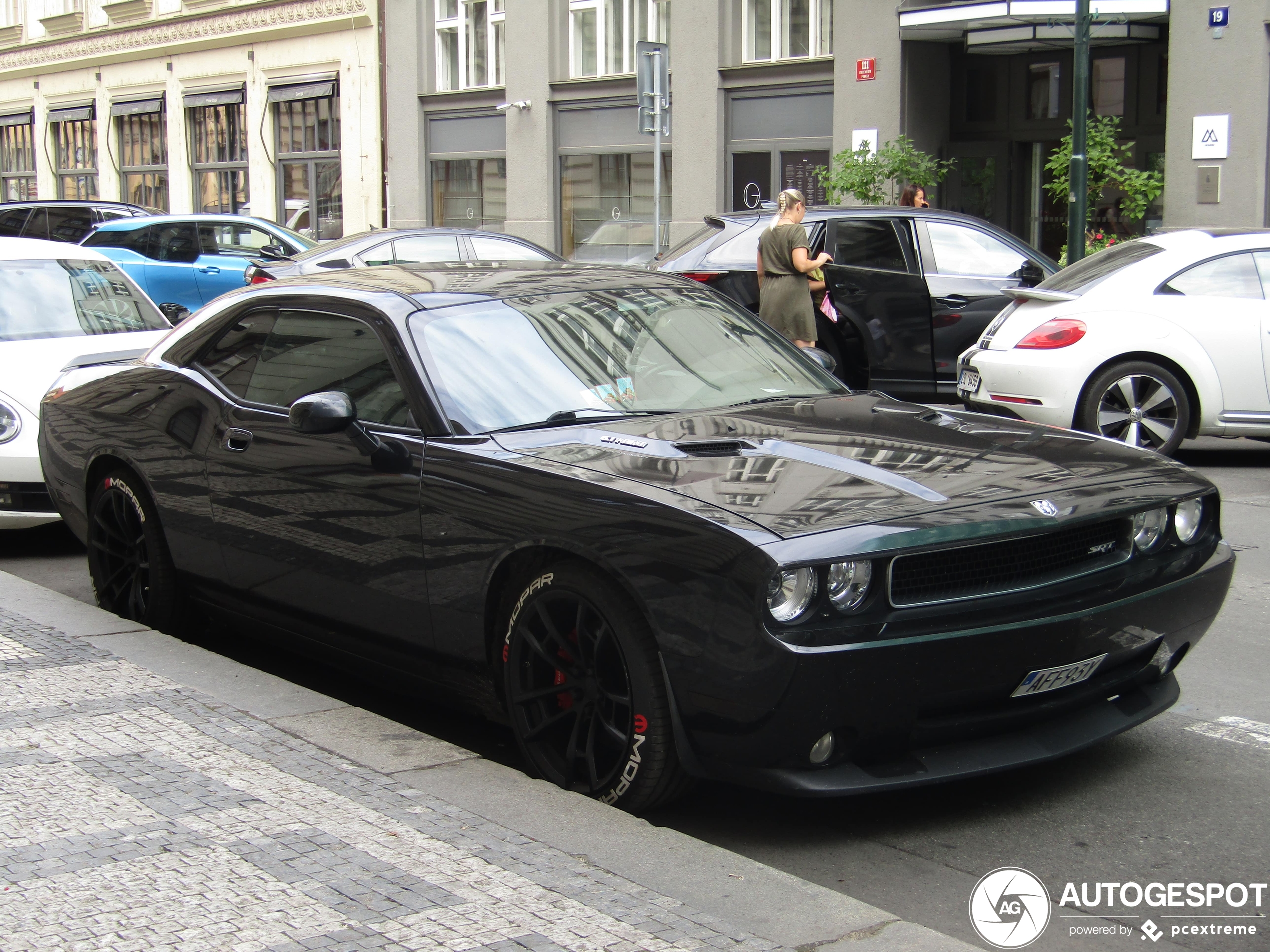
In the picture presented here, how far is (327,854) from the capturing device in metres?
3.41

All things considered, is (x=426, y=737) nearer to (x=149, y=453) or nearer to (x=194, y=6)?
(x=149, y=453)

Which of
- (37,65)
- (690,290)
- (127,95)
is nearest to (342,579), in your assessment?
(690,290)

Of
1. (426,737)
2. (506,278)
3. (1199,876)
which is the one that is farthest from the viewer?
(506,278)

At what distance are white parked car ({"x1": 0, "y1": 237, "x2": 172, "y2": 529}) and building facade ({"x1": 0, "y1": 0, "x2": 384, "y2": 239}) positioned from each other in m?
19.5

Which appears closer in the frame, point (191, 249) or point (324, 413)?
point (324, 413)

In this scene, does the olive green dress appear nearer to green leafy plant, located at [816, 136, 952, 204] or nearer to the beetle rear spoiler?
the beetle rear spoiler

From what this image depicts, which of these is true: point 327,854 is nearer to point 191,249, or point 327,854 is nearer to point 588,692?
point 588,692

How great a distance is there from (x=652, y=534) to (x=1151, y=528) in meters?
1.53

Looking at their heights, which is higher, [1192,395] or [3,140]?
[3,140]

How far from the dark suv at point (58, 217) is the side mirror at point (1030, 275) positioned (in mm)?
15338

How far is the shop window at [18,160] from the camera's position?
1614 inches

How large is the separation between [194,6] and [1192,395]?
28.4 m

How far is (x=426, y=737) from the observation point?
14.4 ft

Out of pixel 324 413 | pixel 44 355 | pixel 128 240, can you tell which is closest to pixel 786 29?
pixel 128 240
